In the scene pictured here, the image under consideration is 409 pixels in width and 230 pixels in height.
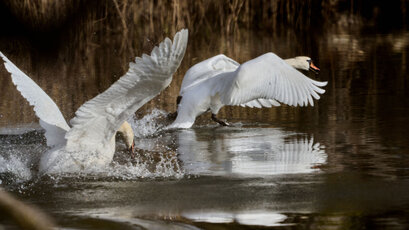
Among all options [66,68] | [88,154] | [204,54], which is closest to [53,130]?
[88,154]

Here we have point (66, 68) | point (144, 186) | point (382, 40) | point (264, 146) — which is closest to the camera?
point (144, 186)

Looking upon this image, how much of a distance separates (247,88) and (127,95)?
2.93 meters

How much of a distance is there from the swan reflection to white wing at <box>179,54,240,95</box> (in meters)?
0.72

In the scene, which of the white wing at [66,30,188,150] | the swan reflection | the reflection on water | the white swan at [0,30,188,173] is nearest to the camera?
the reflection on water

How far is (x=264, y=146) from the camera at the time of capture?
812 cm

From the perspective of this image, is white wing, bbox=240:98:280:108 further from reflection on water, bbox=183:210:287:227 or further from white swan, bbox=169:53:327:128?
reflection on water, bbox=183:210:287:227

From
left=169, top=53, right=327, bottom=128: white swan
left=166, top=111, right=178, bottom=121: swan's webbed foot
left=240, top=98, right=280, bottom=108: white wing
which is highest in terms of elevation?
left=169, top=53, right=327, bottom=128: white swan

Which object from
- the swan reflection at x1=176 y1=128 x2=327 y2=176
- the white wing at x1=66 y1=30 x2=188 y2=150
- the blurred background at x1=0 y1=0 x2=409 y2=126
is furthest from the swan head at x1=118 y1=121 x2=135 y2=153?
the blurred background at x1=0 y1=0 x2=409 y2=126

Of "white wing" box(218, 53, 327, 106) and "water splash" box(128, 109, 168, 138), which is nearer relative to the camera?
"white wing" box(218, 53, 327, 106)

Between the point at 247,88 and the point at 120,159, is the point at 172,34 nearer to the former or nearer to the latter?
the point at 247,88

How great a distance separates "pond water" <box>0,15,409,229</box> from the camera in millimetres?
5441

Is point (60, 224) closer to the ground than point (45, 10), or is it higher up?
closer to the ground

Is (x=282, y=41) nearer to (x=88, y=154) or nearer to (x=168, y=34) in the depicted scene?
(x=168, y=34)

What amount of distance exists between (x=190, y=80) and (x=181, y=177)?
3476 mm
